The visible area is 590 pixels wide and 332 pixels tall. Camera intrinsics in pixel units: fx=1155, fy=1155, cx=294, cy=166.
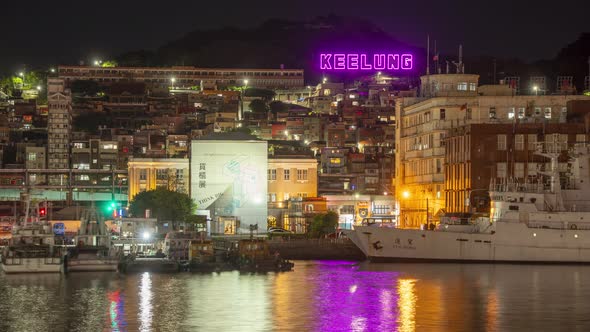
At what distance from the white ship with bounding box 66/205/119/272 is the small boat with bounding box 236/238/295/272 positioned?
802 centimetres

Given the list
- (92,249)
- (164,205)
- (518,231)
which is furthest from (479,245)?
(164,205)

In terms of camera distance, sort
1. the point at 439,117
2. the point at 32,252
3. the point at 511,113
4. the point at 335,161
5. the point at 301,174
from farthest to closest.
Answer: the point at 335,161 → the point at 301,174 → the point at 439,117 → the point at 511,113 → the point at 32,252

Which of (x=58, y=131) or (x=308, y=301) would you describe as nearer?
(x=308, y=301)

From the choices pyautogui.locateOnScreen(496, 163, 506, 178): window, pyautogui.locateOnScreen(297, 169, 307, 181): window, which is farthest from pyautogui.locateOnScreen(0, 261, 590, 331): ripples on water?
pyautogui.locateOnScreen(297, 169, 307, 181): window

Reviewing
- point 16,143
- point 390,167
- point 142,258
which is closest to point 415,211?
point 142,258

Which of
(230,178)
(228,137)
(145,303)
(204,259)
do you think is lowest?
(145,303)

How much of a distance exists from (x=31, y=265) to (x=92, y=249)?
507cm

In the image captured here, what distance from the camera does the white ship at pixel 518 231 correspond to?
77.8m

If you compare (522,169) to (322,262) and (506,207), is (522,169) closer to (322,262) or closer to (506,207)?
(506,207)

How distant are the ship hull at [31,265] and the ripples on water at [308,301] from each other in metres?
1.40

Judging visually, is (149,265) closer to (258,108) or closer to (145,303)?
(145,303)

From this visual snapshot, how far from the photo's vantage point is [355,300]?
55281 mm

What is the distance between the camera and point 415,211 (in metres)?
103

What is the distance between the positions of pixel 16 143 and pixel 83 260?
311ft
